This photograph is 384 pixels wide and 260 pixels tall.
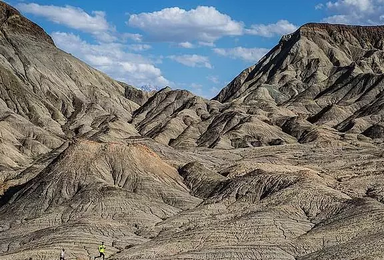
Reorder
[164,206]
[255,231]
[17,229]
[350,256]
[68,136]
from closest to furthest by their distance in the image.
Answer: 1. [350,256]
2. [255,231]
3. [17,229]
4. [164,206]
5. [68,136]

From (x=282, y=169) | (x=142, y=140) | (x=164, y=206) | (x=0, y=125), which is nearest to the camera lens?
(x=164, y=206)

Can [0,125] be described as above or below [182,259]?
above

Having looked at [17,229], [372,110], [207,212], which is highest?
[372,110]

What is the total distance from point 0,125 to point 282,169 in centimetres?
8089

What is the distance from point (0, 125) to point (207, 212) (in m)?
92.7

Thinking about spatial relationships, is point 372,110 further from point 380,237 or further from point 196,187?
point 380,237

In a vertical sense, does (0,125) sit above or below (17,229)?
above

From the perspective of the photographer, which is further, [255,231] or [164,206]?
[164,206]

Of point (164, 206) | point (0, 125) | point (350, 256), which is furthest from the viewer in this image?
point (0, 125)

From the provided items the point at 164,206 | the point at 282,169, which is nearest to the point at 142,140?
the point at 282,169

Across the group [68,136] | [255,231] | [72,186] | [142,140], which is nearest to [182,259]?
[255,231]

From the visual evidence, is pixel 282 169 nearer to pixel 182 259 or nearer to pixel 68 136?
pixel 182 259

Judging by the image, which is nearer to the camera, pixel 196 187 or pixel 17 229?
pixel 17 229

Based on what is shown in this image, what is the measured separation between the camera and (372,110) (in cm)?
19200
